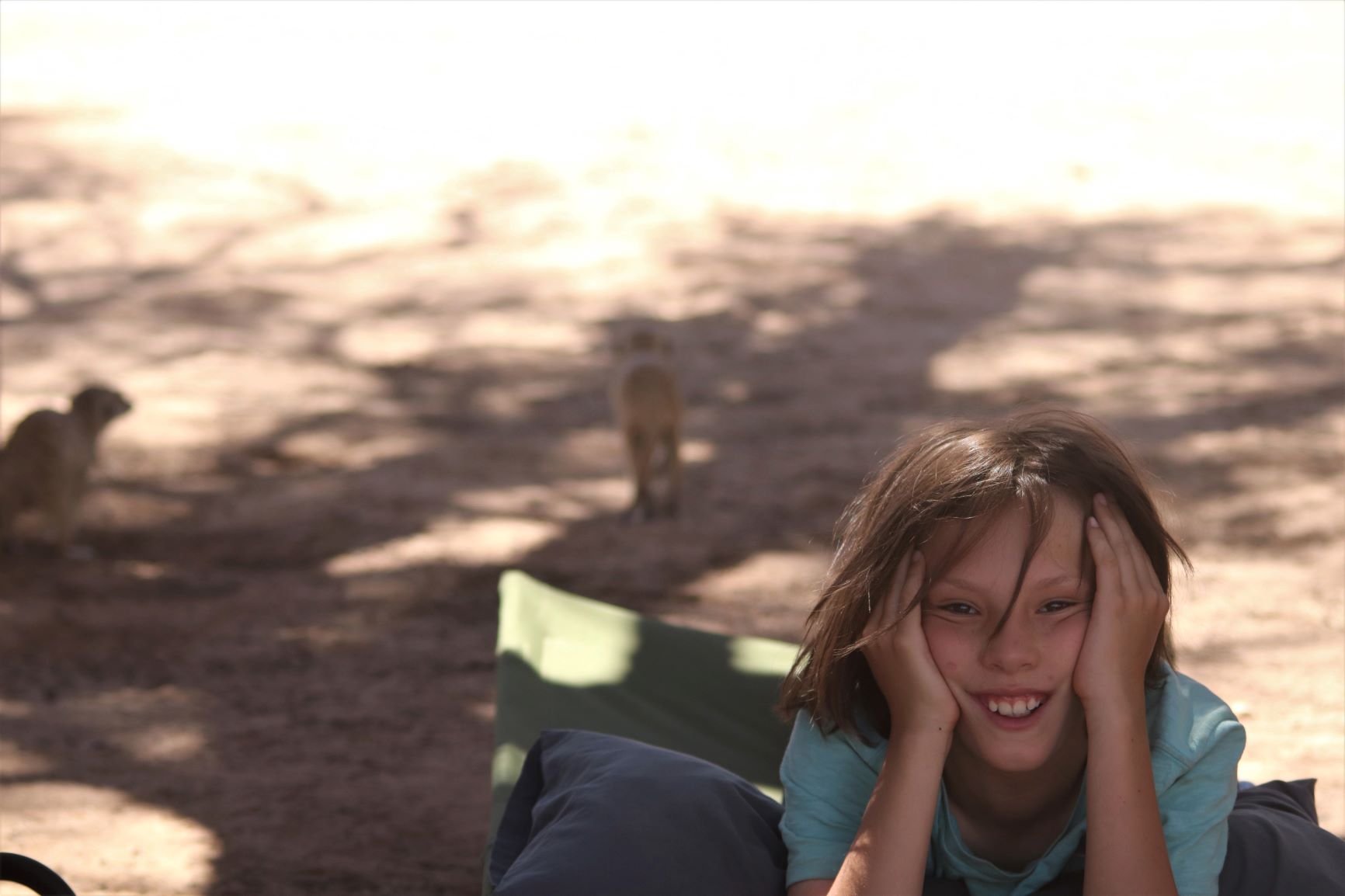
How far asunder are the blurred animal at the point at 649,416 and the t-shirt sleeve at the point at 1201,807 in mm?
3180

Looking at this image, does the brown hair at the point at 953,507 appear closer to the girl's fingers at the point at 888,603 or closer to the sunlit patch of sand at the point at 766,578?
the girl's fingers at the point at 888,603

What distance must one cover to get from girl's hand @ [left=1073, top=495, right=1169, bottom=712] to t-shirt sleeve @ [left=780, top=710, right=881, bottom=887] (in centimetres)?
38

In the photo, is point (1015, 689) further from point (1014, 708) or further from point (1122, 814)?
point (1122, 814)

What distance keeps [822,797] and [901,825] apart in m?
0.24

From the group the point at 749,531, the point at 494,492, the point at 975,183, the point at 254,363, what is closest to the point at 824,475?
the point at 749,531

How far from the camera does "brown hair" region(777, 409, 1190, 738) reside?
195cm

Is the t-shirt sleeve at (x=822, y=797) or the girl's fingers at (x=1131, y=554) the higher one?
the girl's fingers at (x=1131, y=554)

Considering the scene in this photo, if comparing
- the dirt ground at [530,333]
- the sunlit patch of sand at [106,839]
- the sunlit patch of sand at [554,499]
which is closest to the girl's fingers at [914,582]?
the dirt ground at [530,333]

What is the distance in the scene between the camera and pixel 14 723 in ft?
12.0

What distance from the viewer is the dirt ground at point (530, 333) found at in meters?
3.66

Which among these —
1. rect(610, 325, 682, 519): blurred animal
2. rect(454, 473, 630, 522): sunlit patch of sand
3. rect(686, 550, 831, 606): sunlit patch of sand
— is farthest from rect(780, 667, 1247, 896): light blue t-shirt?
rect(454, 473, 630, 522): sunlit patch of sand

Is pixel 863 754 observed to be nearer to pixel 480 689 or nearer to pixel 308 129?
pixel 480 689

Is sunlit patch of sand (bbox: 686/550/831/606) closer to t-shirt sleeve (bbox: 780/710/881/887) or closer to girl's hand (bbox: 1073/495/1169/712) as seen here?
t-shirt sleeve (bbox: 780/710/881/887)

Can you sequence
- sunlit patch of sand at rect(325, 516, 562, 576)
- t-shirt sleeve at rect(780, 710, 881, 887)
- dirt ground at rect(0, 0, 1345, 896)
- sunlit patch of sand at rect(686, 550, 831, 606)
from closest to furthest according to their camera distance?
t-shirt sleeve at rect(780, 710, 881, 887), dirt ground at rect(0, 0, 1345, 896), sunlit patch of sand at rect(686, 550, 831, 606), sunlit patch of sand at rect(325, 516, 562, 576)
